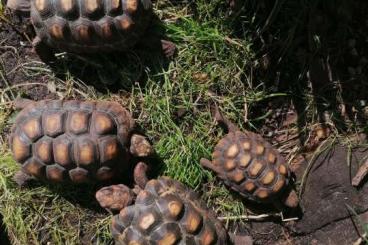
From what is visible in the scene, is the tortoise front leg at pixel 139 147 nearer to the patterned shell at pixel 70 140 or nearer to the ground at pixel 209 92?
the patterned shell at pixel 70 140

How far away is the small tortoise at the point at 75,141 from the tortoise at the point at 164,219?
0.17m

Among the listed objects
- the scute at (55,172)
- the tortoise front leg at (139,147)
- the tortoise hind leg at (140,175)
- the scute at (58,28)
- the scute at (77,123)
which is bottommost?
the tortoise hind leg at (140,175)

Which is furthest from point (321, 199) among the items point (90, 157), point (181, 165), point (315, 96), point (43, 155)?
point (43, 155)

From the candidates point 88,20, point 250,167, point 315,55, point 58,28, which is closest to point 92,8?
point 88,20

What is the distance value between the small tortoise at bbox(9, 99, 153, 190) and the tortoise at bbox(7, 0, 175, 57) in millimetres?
372

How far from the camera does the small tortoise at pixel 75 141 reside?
3469 millimetres

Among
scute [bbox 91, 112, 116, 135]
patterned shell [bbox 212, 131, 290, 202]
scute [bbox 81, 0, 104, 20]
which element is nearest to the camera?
scute [bbox 81, 0, 104, 20]

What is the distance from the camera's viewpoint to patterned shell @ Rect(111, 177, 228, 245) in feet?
11.4

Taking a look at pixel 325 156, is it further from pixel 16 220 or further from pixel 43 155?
pixel 16 220

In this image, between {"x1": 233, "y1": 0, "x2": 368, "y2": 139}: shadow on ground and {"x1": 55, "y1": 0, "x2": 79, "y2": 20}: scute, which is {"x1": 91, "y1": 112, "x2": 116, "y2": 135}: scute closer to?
{"x1": 55, "y1": 0, "x2": 79, "y2": 20}: scute

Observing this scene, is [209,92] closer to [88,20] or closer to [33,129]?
[88,20]

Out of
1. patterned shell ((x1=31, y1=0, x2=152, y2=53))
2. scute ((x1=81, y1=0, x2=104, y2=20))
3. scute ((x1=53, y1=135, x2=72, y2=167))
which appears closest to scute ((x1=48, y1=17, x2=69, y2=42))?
patterned shell ((x1=31, y1=0, x2=152, y2=53))

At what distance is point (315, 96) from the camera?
Result: 3.82 metres

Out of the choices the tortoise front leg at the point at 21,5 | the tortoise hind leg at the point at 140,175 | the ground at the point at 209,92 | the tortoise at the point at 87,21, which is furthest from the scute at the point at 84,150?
the tortoise front leg at the point at 21,5
